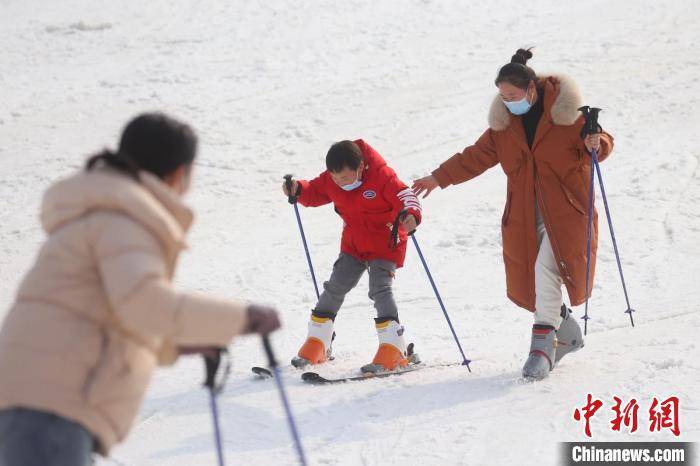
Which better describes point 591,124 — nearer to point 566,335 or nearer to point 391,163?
point 566,335

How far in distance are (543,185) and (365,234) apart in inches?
48.6

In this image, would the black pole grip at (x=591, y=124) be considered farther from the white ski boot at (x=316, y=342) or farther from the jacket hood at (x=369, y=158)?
the white ski boot at (x=316, y=342)

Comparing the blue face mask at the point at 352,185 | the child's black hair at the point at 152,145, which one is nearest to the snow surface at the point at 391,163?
the blue face mask at the point at 352,185

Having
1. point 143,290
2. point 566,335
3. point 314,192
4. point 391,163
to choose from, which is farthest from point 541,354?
point 391,163

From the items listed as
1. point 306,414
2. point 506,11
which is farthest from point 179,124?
point 506,11

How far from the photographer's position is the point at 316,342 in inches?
250

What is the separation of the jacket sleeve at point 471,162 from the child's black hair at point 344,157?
579mm

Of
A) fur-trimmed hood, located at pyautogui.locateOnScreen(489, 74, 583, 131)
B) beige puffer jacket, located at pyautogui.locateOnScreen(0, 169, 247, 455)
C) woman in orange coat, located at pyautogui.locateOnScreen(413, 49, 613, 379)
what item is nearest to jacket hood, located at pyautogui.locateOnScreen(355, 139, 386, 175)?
woman in orange coat, located at pyautogui.locateOnScreen(413, 49, 613, 379)

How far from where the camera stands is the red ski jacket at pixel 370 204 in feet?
19.9

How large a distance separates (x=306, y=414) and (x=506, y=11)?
495 inches

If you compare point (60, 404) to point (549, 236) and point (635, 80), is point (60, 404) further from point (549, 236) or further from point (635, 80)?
point (635, 80)

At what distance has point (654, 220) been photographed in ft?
31.2

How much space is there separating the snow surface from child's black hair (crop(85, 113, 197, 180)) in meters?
2.38

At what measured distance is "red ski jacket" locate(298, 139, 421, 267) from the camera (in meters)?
6.07
